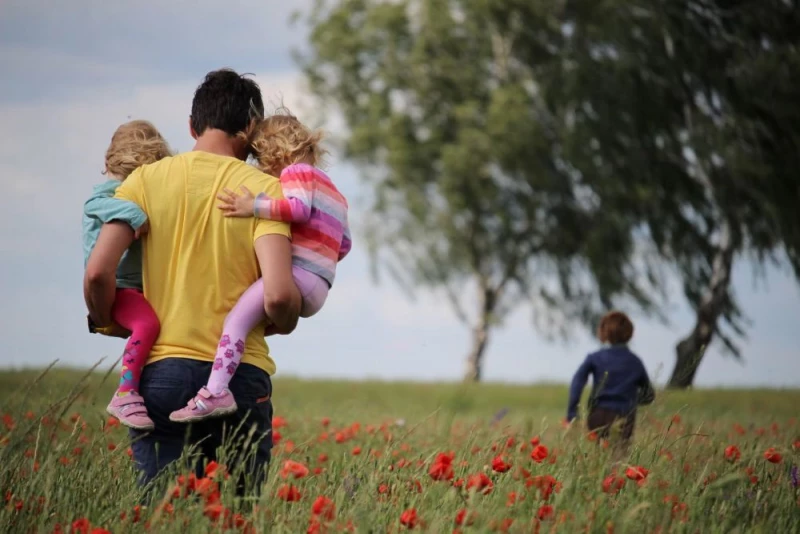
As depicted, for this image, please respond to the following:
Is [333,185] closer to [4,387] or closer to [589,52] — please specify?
[4,387]

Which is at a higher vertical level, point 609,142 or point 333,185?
point 609,142

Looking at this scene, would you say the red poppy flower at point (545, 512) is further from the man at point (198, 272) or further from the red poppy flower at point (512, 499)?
the man at point (198, 272)

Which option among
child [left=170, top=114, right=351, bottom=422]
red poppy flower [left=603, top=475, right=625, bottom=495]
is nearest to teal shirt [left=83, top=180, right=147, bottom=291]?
child [left=170, top=114, right=351, bottom=422]

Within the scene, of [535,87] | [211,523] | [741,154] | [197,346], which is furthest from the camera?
[535,87]

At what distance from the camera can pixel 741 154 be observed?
17609 millimetres

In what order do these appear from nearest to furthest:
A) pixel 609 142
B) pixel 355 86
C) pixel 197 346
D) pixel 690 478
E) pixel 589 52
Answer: pixel 197 346, pixel 690 478, pixel 609 142, pixel 589 52, pixel 355 86

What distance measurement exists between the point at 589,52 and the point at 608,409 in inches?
565

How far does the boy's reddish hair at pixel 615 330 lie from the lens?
7.70 m

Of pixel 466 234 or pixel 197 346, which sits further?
pixel 466 234

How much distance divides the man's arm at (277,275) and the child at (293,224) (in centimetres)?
6

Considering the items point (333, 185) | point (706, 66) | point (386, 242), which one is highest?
point (706, 66)

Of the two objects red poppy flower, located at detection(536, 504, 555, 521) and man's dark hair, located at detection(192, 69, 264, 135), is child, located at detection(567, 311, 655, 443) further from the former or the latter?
man's dark hair, located at detection(192, 69, 264, 135)

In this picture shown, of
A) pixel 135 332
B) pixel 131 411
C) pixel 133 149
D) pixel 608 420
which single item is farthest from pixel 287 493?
pixel 608 420

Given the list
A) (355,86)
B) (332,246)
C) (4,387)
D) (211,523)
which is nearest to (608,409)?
(332,246)
